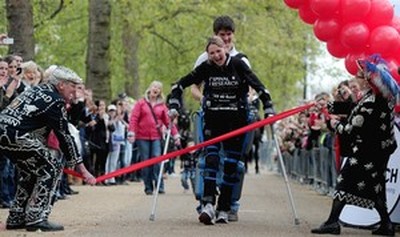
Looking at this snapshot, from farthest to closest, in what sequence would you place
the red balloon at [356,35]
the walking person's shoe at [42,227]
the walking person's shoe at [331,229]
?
the red balloon at [356,35] → the walking person's shoe at [331,229] → the walking person's shoe at [42,227]

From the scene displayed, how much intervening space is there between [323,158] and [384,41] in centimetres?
1001

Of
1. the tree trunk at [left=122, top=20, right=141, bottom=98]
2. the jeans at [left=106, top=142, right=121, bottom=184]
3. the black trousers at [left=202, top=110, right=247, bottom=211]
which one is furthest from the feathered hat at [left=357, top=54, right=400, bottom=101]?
the tree trunk at [left=122, top=20, right=141, bottom=98]

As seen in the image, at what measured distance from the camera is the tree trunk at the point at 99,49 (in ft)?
93.1

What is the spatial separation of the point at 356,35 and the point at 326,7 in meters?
0.44

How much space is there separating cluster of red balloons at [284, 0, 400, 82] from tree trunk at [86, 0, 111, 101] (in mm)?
16468

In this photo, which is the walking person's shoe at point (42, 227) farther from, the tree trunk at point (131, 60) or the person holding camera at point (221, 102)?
the tree trunk at point (131, 60)

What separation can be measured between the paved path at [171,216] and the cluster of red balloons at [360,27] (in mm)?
1959

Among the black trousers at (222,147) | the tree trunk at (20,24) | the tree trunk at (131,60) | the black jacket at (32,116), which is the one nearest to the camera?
the black jacket at (32,116)

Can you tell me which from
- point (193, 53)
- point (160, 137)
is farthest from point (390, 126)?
point (193, 53)

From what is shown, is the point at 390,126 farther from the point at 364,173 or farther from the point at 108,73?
the point at 108,73

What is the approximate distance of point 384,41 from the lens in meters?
11.7

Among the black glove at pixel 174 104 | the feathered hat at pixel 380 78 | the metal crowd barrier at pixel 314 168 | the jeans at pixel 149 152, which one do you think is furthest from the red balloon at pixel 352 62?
the jeans at pixel 149 152

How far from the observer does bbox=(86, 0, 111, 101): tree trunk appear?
28375 mm

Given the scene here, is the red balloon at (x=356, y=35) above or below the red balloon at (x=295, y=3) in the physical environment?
below
